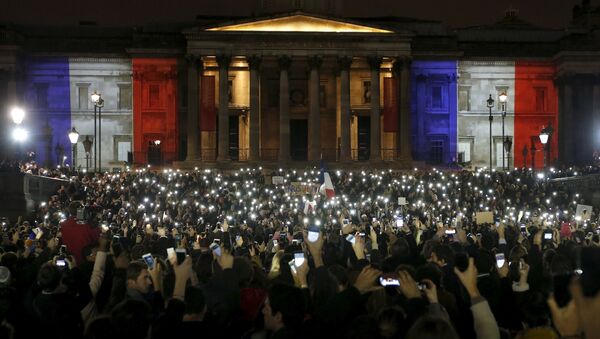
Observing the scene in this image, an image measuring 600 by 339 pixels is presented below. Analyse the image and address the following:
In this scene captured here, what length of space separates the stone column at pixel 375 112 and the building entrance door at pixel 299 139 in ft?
23.8

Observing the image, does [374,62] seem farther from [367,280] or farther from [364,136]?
[367,280]

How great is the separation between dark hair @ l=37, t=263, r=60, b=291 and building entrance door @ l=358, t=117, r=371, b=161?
6385 cm

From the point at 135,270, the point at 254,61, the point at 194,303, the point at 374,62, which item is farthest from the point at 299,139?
the point at 194,303

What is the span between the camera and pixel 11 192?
1705 inches

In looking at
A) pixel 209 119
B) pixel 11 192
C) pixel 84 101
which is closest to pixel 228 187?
pixel 11 192

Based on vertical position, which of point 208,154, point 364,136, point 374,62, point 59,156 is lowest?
point 59,156

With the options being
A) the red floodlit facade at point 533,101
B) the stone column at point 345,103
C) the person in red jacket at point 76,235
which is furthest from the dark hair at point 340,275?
the red floodlit facade at point 533,101

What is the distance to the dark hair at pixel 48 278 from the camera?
33.3ft

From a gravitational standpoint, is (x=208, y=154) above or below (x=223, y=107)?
below

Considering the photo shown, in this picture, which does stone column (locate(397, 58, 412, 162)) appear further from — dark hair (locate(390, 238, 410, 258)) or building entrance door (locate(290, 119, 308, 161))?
dark hair (locate(390, 238, 410, 258))

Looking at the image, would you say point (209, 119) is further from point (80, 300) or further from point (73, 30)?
point (80, 300)

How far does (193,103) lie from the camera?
69875mm

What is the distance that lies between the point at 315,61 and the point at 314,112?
3867mm

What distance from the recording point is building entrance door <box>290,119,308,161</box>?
247 feet
